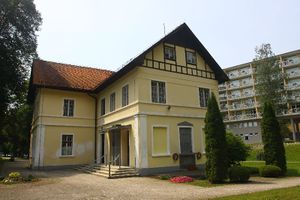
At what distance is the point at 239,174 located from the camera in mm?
13852

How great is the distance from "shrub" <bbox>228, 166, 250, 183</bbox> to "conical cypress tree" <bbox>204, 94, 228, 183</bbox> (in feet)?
1.03

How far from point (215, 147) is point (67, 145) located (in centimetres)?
1414

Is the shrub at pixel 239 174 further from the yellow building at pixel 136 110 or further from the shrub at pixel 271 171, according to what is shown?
the yellow building at pixel 136 110

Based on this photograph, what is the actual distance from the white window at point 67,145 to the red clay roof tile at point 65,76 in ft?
14.0

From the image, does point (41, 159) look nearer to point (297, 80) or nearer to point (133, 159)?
point (133, 159)

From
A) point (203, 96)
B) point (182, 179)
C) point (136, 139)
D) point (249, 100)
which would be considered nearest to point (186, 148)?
point (136, 139)

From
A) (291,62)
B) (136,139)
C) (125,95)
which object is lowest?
(136,139)

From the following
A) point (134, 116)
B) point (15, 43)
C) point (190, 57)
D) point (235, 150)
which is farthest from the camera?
point (15, 43)

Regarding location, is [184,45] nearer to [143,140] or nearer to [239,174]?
[143,140]

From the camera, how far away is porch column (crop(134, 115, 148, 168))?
17422 mm

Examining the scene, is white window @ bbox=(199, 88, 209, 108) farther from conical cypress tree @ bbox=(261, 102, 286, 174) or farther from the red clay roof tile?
the red clay roof tile

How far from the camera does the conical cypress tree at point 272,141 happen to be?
53.9 feet

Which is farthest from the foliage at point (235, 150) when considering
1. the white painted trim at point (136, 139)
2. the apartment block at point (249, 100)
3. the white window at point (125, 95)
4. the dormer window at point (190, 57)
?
the apartment block at point (249, 100)

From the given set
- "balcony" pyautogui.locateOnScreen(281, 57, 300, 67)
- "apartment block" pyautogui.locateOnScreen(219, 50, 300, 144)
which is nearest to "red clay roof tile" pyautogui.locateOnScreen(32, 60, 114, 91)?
"apartment block" pyautogui.locateOnScreen(219, 50, 300, 144)
